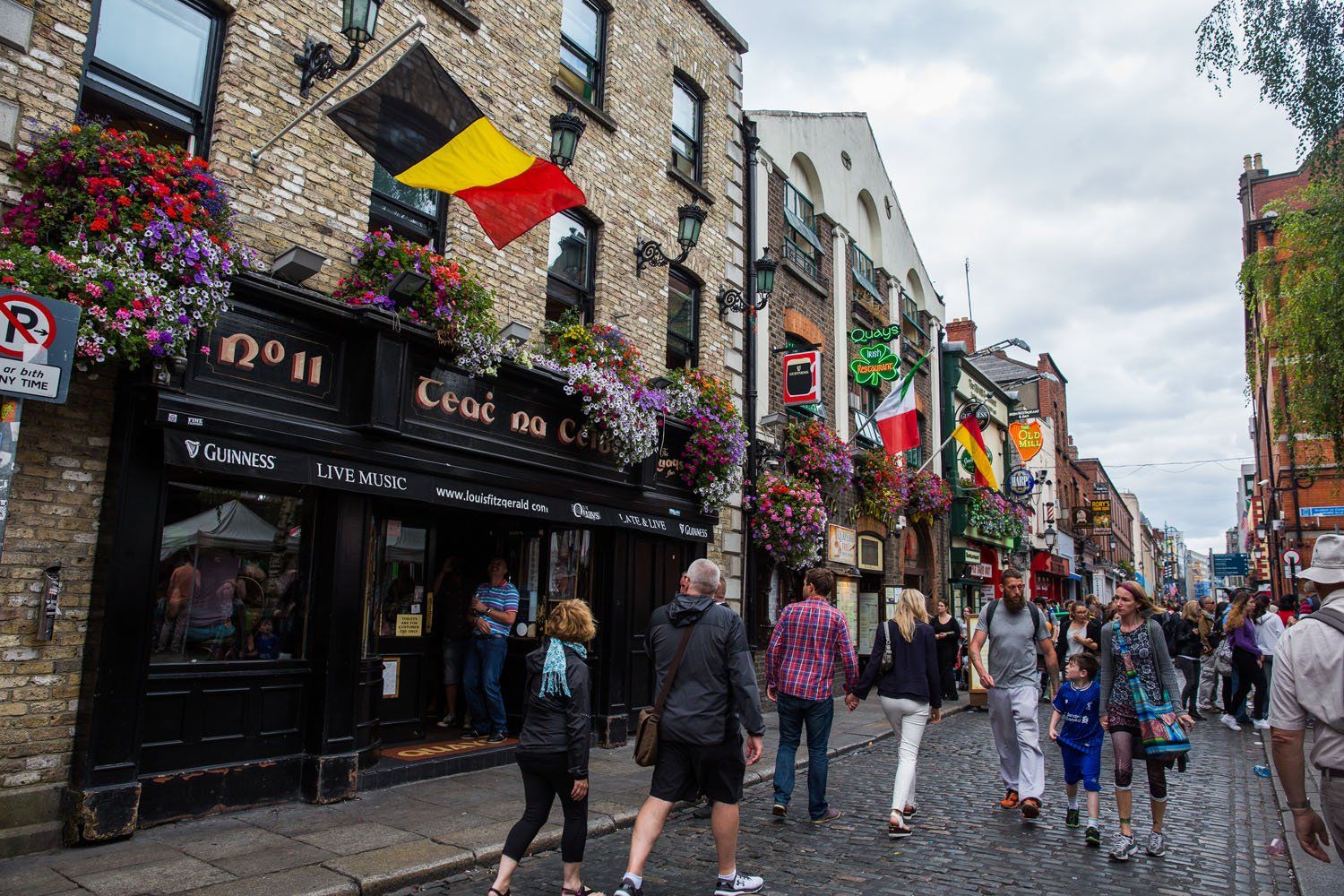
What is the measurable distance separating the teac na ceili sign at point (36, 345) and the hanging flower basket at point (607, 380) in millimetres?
5031

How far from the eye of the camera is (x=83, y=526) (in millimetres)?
6000

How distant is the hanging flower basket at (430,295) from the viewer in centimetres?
770

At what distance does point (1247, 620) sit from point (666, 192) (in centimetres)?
1031

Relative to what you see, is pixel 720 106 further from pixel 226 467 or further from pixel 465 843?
pixel 465 843

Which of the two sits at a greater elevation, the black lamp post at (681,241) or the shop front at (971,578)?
the black lamp post at (681,241)

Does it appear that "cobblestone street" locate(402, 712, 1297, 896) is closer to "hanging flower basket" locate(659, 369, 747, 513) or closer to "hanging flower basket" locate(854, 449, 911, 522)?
"hanging flower basket" locate(659, 369, 747, 513)

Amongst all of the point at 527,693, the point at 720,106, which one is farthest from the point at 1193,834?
the point at 720,106

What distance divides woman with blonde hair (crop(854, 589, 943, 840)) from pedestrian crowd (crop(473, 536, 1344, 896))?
0.05 ft

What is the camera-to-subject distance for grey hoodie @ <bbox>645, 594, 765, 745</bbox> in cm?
505

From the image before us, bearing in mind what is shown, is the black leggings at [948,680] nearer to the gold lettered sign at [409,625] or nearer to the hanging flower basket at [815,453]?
the hanging flower basket at [815,453]

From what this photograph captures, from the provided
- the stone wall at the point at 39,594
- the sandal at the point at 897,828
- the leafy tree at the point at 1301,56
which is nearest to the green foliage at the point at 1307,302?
the leafy tree at the point at 1301,56

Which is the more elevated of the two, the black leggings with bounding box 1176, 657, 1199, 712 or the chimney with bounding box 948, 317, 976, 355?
the chimney with bounding box 948, 317, 976, 355

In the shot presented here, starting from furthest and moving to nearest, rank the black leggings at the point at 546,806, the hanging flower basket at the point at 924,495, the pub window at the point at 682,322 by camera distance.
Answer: the hanging flower basket at the point at 924,495 < the pub window at the point at 682,322 < the black leggings at the point at 546,806

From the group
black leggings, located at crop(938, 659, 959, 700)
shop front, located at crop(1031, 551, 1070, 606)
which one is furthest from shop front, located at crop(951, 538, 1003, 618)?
shop front, located at crop(1031, 551, 1070, 606)
